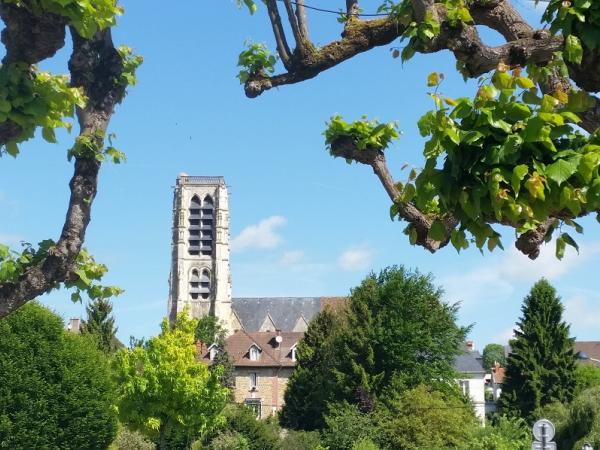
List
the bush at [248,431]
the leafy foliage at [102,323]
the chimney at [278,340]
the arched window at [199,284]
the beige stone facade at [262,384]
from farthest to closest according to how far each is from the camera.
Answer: the arched window at [199,284] < the chimney at [278,340] < the beige stone facade at [262,384] < the leafy foliage at [102,323] < the bush at [248,431]

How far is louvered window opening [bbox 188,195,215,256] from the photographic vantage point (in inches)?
4926

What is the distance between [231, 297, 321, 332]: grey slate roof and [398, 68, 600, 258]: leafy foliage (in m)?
104

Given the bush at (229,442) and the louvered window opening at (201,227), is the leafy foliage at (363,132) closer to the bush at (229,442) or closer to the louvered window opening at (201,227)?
the bush at (229,442)

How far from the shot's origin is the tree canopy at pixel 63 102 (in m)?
6.52

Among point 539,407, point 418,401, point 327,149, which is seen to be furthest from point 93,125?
point 539,407

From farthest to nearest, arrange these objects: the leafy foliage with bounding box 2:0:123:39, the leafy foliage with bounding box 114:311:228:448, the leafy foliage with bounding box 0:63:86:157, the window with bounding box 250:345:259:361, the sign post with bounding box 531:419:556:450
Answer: the window with bounding box 250:345:259:361 → the leafy foliage with bounding box 114:311:228:448 → the sign post with bounding box 531:419:556:450 → the leafy foliage with bounding box 0:63:86:157 → the leafy foliage with bounding box 2:0:123:39

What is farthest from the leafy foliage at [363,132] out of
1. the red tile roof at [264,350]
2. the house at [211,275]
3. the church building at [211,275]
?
the church building at [211,275]

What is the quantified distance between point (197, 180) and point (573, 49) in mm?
124008

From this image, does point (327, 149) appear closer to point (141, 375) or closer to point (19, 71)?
point (19, 71)

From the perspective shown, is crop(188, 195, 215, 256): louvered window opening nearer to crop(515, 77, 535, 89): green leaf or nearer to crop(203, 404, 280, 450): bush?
crop(203, 404, 280, 450): bush

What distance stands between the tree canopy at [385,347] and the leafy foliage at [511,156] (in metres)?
42.6

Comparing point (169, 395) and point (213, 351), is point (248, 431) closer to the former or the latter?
point (169, 395)

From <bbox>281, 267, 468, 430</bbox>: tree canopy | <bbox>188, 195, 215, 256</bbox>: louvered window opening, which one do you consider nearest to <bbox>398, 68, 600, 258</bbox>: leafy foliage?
<bbox>281, 267, 468, 430</bbox>: tree canopy

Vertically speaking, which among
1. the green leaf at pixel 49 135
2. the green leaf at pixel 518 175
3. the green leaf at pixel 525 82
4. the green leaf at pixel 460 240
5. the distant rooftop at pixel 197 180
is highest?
the distant rooftop at pixel 197 180
